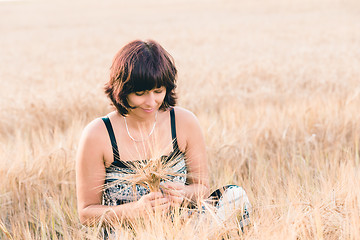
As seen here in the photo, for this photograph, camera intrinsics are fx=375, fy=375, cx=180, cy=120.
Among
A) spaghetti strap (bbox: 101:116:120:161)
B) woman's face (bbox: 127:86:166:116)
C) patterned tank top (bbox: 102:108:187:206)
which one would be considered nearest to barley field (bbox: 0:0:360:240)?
patterned tank top (bbox: 102:108:187:206)

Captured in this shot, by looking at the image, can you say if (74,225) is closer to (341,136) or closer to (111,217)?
(111,217)

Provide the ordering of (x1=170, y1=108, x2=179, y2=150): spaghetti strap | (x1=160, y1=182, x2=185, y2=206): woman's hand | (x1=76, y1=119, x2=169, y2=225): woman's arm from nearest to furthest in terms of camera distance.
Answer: (x1=160, y1=182, x2=185, y2=206): woman's hand < (x1=76, y1=119, x2=169, y2=225): woman's arm < (x1=170, y1=108, x2=179, y2=150): spaghetti strap

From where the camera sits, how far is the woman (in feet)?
4.52

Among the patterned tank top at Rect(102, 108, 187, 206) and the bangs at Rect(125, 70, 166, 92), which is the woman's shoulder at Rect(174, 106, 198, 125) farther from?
the bangs at Rect(125, 70, 166, 92)

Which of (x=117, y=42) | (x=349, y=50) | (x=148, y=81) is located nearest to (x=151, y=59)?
(x=148, y=81)

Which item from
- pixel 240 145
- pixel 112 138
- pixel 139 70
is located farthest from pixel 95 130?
pixel 240 145

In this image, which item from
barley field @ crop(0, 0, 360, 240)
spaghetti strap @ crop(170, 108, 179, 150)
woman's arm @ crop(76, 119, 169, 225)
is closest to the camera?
barley field @ crop(0, 0, 360, 240)

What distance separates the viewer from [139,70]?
1375mm

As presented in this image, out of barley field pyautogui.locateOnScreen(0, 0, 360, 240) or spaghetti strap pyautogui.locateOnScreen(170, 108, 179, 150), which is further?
spaghetti strap pyautogui.locateOnScreen(170, 108, 179, 150)

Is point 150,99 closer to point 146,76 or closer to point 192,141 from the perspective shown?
point 146,76

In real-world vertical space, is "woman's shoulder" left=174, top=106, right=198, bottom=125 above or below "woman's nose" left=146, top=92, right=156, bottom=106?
below

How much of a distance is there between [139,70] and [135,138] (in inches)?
13.4

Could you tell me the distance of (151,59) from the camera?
1403mm

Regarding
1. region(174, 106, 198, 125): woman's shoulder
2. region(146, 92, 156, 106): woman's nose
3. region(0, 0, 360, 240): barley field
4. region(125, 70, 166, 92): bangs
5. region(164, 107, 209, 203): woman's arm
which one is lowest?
region(0, 0, 360, 240): barley field
